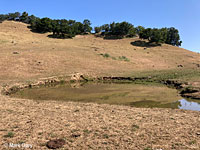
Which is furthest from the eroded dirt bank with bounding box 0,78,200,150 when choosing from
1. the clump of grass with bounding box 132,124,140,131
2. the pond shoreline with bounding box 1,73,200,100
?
the pond shoreline with bounding box 1,73,200,100

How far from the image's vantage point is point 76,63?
3881cm

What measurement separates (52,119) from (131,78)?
69.6ft

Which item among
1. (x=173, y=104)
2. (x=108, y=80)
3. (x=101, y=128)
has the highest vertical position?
(x=108, y=80)

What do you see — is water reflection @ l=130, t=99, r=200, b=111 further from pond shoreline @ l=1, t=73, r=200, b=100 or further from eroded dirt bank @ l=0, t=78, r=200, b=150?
eroded dirt bank @ l=0, t=78, r=200, b=150

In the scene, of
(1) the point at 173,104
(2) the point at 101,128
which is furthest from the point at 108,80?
(2) the point at 101,128

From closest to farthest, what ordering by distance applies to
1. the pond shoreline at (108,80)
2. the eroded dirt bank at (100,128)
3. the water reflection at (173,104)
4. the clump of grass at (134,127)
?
the eroded dirt bank at (100,128), the clump of grass at (134,127), the water reflection at (173,104), the pond shoreline at (108,80)

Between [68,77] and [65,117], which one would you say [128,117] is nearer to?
[65,117]

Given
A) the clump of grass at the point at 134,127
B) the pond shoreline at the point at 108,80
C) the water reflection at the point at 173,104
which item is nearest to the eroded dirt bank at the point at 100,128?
the clump of grass at the point at 134,127

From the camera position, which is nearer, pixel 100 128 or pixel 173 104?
pixel 100 128

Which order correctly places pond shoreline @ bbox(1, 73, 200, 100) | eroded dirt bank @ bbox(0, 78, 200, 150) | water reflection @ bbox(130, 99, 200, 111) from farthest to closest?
pond shoreline @ bbox(1, 73, 200, 100), water reflection @ bbox(130, 99, 200, 111), eroded dirt bank @ bbox(0, 78, 200, 150)

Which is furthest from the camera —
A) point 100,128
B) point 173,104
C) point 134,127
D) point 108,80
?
point 108,80

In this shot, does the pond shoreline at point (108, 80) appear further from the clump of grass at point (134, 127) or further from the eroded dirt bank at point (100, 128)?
the clump of grass at point (134, 127)

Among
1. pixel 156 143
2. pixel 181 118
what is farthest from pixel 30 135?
pixel 181 118

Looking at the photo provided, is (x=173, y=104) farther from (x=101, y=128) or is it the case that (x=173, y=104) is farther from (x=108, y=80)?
(x=108, y=80)
